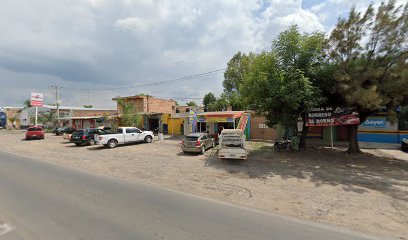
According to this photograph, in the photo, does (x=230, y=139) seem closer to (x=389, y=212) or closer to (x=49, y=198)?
(x=389, y=212)

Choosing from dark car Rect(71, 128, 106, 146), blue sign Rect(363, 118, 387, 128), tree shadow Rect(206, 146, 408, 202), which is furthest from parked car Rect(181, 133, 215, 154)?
blue sign Rect(363, 118, 387, 128)

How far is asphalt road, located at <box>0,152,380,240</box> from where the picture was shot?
15.1 ft

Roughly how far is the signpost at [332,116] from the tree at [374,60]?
1.93 m

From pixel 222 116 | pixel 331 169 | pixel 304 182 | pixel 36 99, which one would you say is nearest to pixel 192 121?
pixel 222 116

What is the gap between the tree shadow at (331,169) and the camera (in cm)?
881

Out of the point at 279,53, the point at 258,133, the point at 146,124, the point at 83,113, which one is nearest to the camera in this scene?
the point at 279,53

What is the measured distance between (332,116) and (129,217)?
1492cm

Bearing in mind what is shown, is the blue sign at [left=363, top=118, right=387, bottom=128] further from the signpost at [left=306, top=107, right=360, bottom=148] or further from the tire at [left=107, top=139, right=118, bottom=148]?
the tire at [left=107, top=139, right=118, bottom=148]

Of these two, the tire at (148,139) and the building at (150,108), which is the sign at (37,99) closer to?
the building at (150,108)

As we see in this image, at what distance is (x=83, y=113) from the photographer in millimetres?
58500

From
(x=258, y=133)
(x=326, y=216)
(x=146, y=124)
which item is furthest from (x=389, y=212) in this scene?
(x=146, y=124)

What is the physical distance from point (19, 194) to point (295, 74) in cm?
1395

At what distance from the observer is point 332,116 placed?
1504 centimetres

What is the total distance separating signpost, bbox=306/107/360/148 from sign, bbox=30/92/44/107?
193 feet
